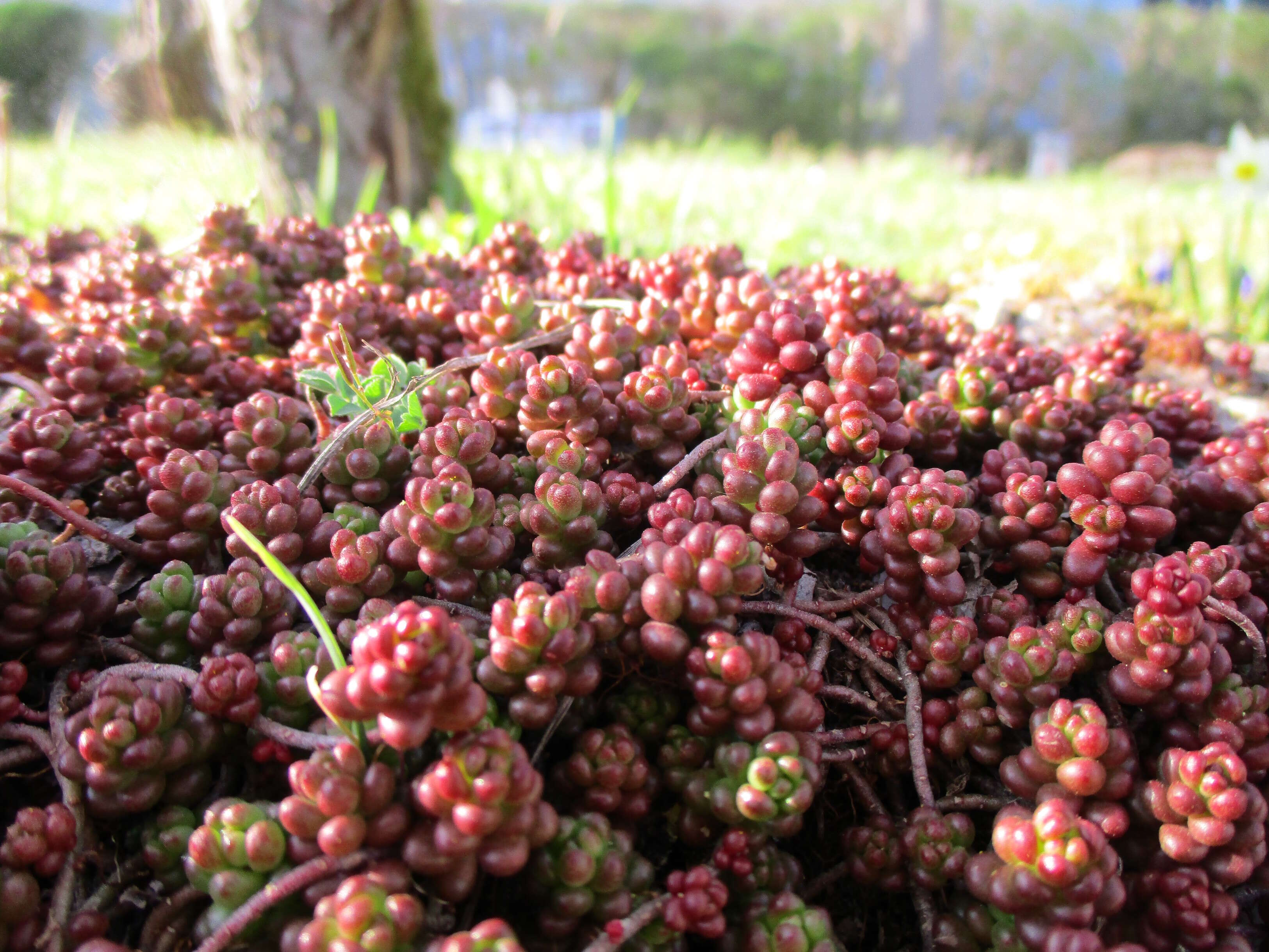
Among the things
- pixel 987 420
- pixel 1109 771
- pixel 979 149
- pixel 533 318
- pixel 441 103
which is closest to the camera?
pixel 1109 771

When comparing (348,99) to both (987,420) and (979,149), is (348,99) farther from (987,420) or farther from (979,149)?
(979,149)

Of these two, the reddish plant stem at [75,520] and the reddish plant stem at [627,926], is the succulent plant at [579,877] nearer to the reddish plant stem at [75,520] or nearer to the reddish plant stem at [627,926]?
the reddish plant stem at [627,926]

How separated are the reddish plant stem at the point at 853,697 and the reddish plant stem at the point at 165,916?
0.79 m

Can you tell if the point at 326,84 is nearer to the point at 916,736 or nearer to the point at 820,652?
the point at 820,652

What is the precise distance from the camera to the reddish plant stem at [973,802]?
104cm

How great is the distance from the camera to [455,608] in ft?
3.46

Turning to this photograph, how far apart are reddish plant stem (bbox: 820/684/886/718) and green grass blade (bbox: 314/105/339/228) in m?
2.53

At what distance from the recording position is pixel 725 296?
1.48 m

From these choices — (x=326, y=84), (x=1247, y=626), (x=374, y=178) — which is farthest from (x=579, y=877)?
(x=326, y=84)

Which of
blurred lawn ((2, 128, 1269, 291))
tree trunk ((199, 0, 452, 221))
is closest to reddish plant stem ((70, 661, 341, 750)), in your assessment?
blurred lawn ((2, 128, 1269, 291))

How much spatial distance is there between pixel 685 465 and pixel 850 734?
1.48 feet

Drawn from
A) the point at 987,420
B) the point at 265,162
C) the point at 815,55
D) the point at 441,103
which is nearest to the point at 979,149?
the point at 815,55

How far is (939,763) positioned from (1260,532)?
58 cm

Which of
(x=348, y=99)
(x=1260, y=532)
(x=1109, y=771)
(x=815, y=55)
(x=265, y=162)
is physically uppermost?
(x=815, y=55)
